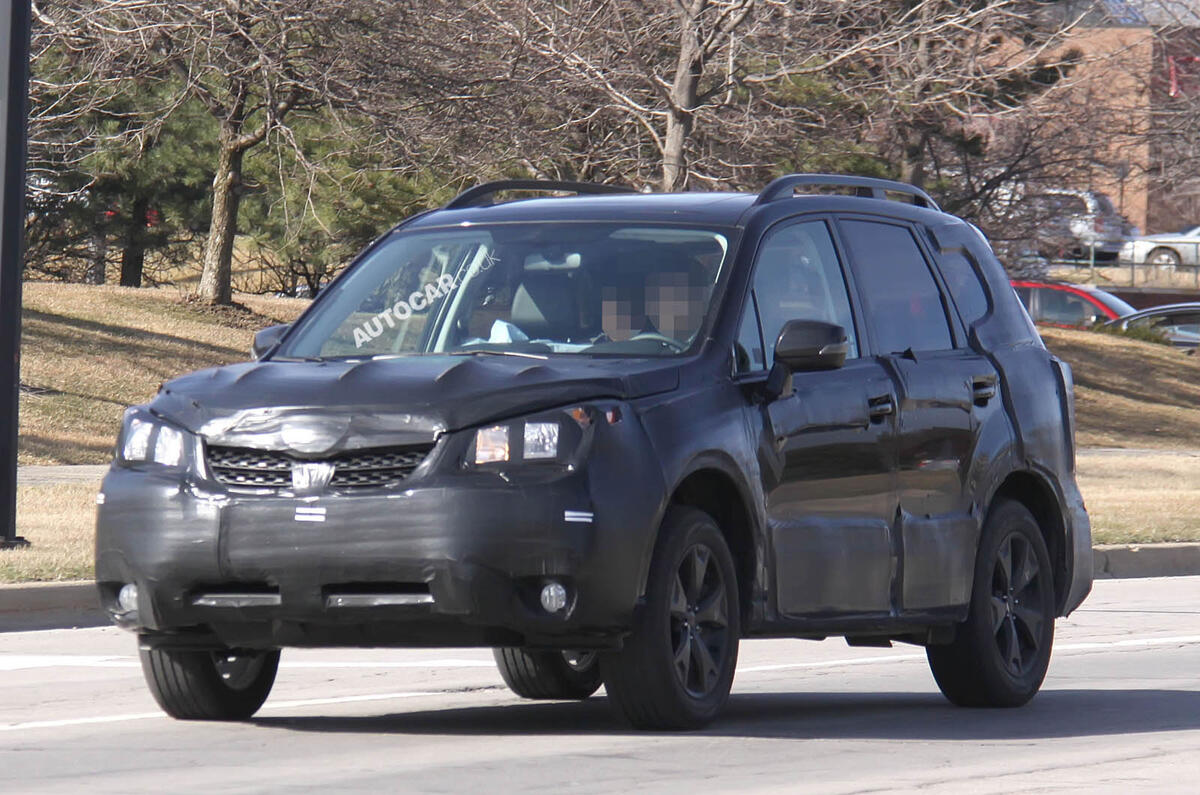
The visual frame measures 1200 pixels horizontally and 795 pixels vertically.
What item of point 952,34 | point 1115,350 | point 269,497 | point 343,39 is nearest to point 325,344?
point 269,497

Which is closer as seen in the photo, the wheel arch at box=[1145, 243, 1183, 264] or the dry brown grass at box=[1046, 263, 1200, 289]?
the dry brown grass at box=[1046, 263, 1200, 289]

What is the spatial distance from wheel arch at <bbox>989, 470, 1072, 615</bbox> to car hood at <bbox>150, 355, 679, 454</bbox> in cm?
263

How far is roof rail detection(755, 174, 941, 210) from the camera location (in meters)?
8.06

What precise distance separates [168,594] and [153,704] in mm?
2022

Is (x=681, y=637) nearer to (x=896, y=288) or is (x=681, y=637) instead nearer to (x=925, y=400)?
(x=925, y=400)

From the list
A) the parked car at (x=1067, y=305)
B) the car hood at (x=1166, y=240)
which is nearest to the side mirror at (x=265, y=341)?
the parked car at (x=1067, y=305)

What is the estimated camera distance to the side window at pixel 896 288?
8.33 metres

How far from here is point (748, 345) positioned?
7539 millimetres

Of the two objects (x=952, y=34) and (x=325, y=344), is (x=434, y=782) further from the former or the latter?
(x=952, y=34)

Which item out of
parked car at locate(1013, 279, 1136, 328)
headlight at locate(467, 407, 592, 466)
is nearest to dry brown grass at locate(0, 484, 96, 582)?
headlight at locate(467, 407, 592, 466)

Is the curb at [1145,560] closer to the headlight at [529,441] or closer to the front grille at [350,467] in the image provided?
the headlight at [529,441]

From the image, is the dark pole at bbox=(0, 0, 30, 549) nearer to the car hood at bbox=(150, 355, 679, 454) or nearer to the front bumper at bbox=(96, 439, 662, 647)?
the car hood at bbox=(150, 355, 679, 454)

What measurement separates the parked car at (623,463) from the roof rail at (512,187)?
0.02m

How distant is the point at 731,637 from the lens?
23.5 feet
